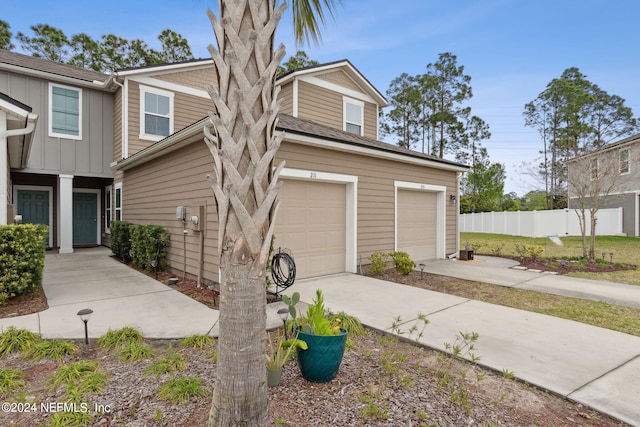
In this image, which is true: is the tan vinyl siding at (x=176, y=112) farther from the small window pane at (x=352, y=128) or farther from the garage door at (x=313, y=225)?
the garage door at (x=313, y=225)

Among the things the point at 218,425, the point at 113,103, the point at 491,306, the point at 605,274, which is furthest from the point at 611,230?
the point at 113,103

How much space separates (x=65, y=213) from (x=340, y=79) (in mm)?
10411

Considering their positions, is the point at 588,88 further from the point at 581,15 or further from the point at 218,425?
the point at 218,425

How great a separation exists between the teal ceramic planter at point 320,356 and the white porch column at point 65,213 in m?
11.5

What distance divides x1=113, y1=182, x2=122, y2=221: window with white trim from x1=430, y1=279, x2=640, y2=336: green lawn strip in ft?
35.0

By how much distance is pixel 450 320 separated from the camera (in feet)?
15.0

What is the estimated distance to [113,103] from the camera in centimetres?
Result: 1173

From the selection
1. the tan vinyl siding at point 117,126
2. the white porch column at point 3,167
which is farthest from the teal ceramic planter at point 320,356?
the tan vinyl siding at point 117,126

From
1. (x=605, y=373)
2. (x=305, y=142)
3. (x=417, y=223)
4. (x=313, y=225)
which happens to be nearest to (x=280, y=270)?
(x=313, y=225)

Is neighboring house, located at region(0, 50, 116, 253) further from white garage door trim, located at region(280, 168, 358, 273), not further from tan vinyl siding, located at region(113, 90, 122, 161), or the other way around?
white garage door trim, located at region(280, 168, 358, 273)

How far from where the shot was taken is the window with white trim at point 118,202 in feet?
37.8

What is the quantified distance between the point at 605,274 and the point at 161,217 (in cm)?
1088

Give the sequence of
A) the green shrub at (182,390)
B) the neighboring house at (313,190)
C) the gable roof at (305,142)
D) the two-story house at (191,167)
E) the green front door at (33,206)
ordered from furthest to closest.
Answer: the green front door at (33,206) < the two-story house at (191,167) < the neighboring house at (313,190) < the gable roof at (305,142) < the green shrub at (182,390)

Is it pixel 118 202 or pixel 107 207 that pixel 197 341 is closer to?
pixel 118 202
